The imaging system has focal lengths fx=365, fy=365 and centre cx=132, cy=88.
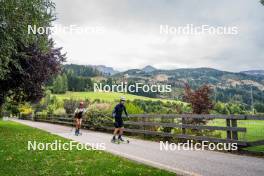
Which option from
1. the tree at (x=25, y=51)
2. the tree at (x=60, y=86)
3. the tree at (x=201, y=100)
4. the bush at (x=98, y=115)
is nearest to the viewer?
the tree at (x=25, y=51)

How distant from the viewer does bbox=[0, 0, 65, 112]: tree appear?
49.2ft

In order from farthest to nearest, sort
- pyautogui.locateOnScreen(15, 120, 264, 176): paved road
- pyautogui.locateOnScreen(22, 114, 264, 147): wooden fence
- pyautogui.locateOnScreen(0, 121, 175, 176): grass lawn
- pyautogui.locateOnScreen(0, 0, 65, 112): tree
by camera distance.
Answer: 1. pyautogui.locateOnScreen(0, 0, 65, 112): tree
2. pyautogui.locateOnScreen(22, 114, 264, 147): wooden fence
3. pyautogui.locateOnScreen(15, 120, 264, 176): paved road
4. pyautogui.locateOnScreen(0, 121, 175, 176): grass lawn

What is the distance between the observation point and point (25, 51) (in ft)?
78.5

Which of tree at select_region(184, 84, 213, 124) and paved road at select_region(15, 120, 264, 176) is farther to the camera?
tree at select_region(184, 84, 213, 124)

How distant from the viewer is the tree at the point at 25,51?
49.2 feet

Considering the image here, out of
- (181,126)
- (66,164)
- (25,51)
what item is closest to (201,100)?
(181,126)

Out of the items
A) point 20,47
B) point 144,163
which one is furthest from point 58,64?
point 144,163

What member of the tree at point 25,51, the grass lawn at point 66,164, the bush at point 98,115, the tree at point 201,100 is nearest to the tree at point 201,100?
the tree at point 201,100

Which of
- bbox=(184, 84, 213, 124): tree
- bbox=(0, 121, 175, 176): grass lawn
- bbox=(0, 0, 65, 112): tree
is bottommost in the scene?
bbox=(0, 121, 175, 176): grass lawn

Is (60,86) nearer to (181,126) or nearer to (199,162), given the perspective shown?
(181,126)

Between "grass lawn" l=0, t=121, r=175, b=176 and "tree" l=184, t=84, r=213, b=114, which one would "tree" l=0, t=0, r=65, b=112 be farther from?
"tree" l=184, t=84, r=213, b=114

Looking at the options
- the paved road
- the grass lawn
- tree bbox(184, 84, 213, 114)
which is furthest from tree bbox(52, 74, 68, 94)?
the paved road

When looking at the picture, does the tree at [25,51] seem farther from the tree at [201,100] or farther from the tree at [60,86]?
the tree at [60,86]

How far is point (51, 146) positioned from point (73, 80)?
389 ft
